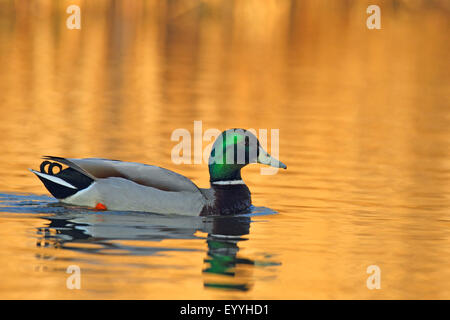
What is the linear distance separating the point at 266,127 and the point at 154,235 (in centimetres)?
955

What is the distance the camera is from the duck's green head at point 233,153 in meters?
12.1

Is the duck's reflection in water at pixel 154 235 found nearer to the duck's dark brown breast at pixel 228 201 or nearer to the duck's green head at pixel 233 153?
the duck's dark brown breast at pixel 228 201

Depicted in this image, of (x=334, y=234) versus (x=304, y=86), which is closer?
(x=334, y=234)

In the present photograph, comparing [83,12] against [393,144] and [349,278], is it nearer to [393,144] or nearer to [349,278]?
[393,144]

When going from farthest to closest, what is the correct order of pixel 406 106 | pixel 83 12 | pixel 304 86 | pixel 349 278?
pixel 83 12 < pixel 304 86 < pixel 406 106 < pixel 349 278

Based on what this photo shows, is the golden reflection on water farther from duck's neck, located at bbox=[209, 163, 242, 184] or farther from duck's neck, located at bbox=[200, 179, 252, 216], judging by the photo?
duck's neck, located at bbox=[209, 163, 242, 184]

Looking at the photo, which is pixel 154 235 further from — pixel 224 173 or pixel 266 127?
pixel 266 127

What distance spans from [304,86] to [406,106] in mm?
4043

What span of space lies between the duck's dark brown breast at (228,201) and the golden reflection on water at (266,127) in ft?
1.10

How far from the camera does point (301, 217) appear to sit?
11836 millimetres

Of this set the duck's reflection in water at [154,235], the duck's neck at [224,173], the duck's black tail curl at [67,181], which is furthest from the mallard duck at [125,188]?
the duck's neck at [224,173]

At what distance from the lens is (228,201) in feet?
39.1
